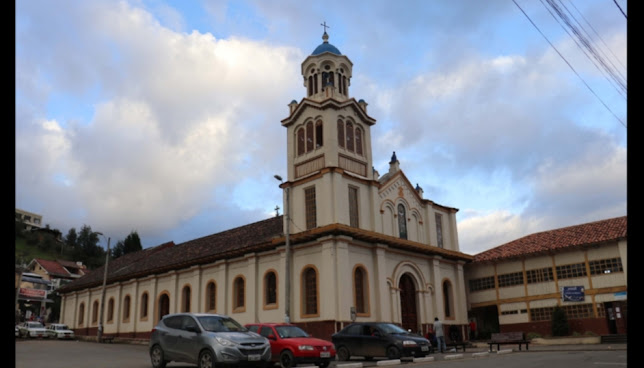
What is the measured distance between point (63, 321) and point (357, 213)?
123 ft

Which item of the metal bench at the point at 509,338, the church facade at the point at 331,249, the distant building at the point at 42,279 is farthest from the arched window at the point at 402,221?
the distant building at the point at 42,279

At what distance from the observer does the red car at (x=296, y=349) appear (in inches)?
644

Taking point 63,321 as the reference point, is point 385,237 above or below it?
above

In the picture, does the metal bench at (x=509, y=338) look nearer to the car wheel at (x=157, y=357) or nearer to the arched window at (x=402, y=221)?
the arched window at (x=402, y=221)

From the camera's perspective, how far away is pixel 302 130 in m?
31.7

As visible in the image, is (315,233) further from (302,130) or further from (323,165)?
(302,130)

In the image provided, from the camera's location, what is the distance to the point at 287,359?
54.5 feet

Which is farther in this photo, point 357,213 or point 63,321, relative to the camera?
point 63,321

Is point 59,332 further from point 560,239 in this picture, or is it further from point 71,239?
point 71,239

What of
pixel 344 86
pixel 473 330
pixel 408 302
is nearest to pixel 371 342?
pixel 408 302
